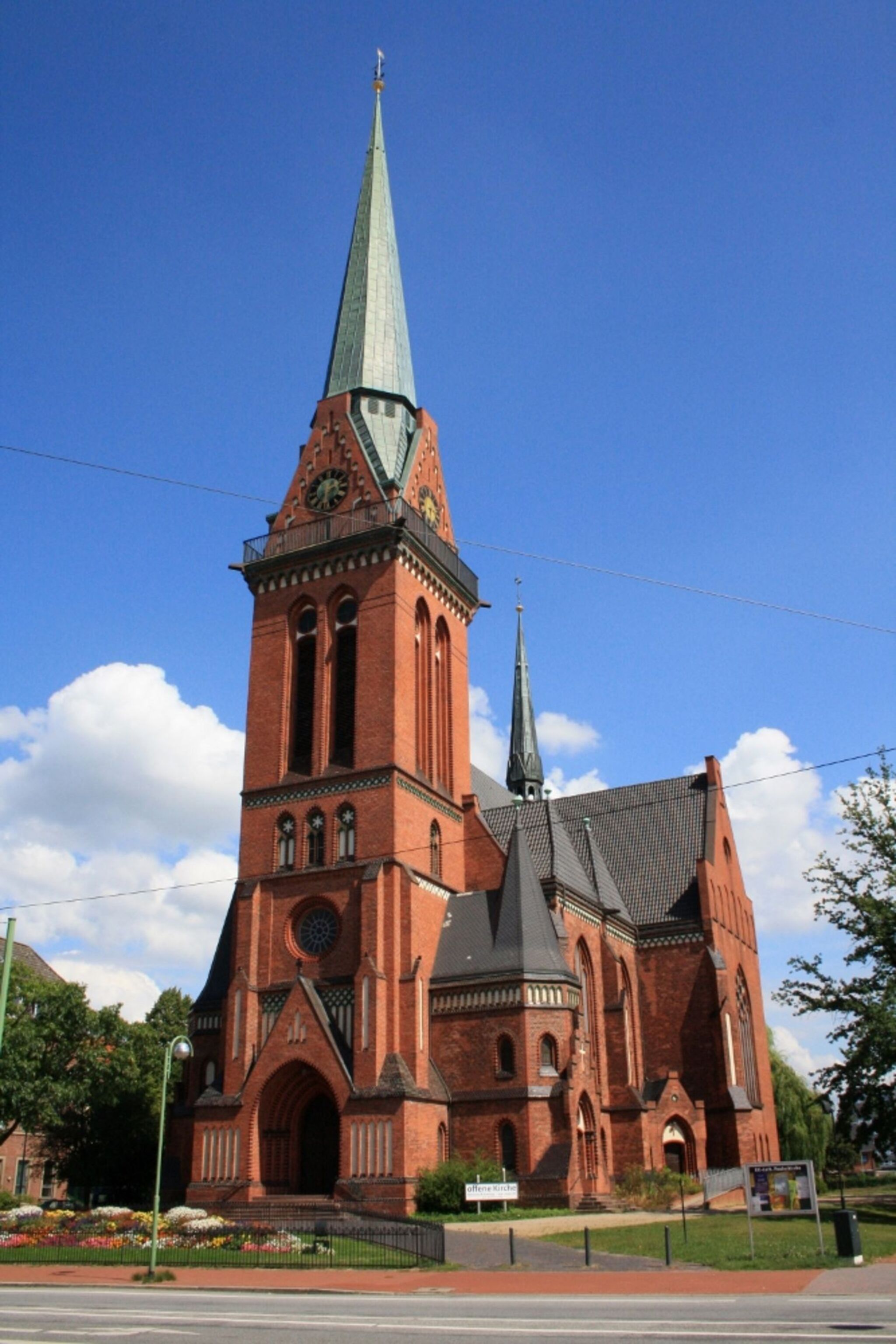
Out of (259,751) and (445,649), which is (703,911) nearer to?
(445,649)

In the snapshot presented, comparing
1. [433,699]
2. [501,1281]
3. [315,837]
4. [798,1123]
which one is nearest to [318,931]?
[315,837]

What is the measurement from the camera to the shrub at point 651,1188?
36.5 m

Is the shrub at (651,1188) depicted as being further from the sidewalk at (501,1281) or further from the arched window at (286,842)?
the sidewalk at (501,1281)

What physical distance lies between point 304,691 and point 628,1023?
1756 cm

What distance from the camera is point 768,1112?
164 feet

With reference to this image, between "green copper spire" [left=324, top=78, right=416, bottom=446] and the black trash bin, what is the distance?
31531mm

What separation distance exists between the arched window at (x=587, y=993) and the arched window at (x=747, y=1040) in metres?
8.92

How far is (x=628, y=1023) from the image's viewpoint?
44469mm

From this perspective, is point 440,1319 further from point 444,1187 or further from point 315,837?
point 315,837

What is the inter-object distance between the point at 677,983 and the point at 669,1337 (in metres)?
36.3

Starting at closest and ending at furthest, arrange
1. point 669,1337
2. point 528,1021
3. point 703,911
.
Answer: point 669,1337
point 528,1021
point 703,911

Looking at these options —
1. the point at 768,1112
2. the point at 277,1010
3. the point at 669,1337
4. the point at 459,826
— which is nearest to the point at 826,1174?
the point at 768,1112

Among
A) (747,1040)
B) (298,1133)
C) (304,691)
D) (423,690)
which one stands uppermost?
(423,690)

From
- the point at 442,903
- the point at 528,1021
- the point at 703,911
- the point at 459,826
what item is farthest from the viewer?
the point at 703,911
